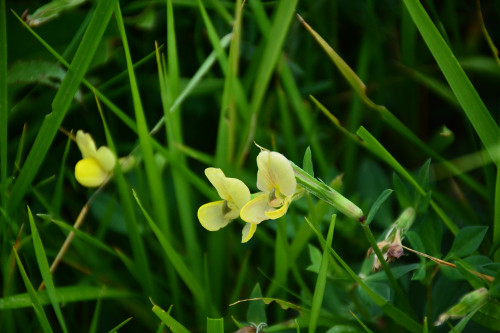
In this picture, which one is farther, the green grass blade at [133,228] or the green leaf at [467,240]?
the green grass blade at [133,228]

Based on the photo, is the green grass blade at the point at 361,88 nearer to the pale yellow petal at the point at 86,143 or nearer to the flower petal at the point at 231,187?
the flower petal at the point at 231,187

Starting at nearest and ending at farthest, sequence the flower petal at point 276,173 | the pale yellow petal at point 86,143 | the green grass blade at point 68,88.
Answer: the flower petal at point 276,173 < the green grass blade at point 68,88 < the pale yellow petal at point 86,143

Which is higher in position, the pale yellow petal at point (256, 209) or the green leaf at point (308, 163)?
the green leaf at point (308, 163)

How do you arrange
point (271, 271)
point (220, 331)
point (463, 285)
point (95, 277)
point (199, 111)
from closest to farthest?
point (220, 331)
point (463, 285)
point (95, 277)
point (271, 271)
point (199, 111)

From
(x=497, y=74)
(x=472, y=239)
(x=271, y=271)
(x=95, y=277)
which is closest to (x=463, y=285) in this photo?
(x=472, y=239)

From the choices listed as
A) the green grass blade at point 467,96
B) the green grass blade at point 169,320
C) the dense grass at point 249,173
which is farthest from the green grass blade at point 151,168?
the green grass blade at point 467,96

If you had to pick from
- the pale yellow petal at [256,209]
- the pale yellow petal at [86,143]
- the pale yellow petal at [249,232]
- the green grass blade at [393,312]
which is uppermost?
the pale yellow petal at [256,209]

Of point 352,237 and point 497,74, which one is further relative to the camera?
point 497,74

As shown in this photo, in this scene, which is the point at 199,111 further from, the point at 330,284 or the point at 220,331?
the point at 220,331
